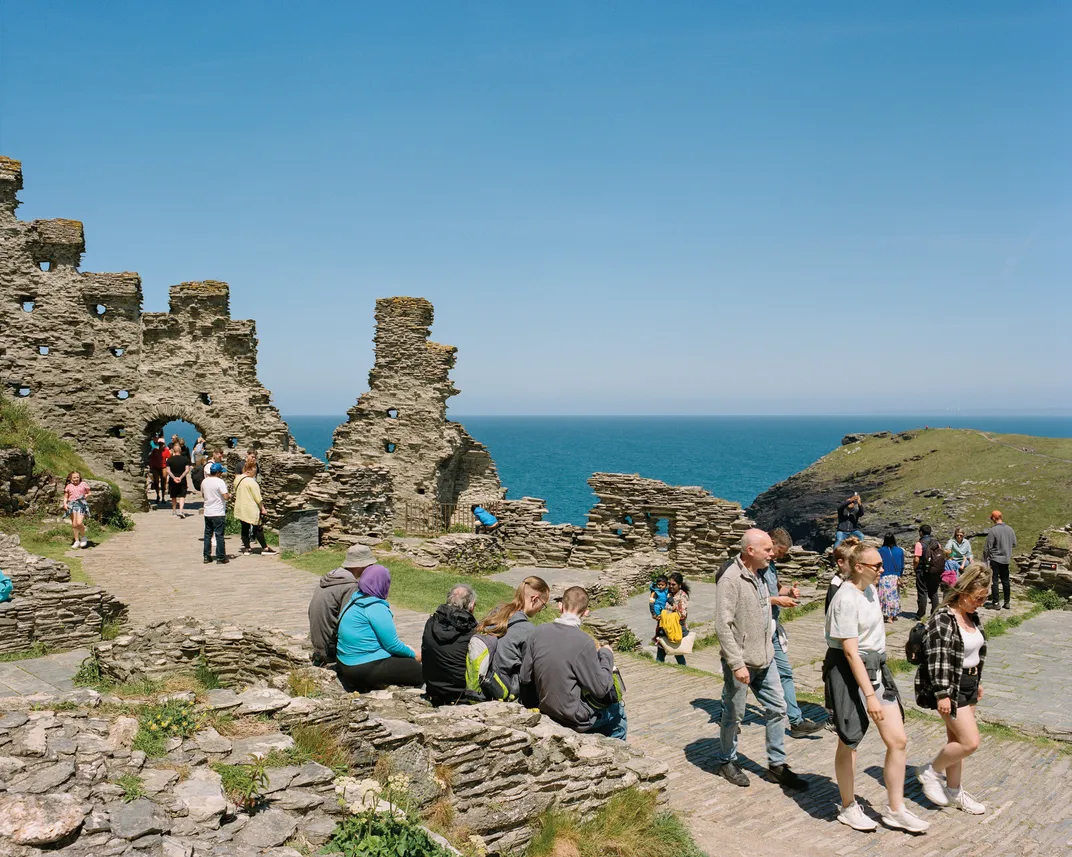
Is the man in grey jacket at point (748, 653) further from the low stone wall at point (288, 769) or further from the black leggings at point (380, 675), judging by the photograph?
the black leggings at point (380, 675)

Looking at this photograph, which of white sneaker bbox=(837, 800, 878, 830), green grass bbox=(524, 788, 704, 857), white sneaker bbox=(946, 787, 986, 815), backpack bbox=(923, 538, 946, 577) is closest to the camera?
green grass bbox=(524, 788, 704, 857)

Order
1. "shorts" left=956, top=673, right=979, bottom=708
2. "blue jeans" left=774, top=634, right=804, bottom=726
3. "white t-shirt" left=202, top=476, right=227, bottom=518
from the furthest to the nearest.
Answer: "white t-shirt" left=202, top=476, right=227, bottom=518
"blue jeans" left=774, top=634, right=804, bottom=726
"shorts" left=956, top=673, right=979, bottom=708

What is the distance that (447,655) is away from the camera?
7348 millimetres

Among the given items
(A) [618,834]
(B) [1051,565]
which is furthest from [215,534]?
(B) [1051,565]

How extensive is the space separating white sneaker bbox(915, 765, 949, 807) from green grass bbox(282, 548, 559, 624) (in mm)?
8700

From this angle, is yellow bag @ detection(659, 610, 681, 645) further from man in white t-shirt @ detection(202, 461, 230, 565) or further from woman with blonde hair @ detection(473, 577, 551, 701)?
man in white t-shirt @ detection(202, 461, 230, 565)

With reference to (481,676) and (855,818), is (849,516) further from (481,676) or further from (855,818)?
(481,676)

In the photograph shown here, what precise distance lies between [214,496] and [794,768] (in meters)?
13.5

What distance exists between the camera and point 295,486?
22.3 m

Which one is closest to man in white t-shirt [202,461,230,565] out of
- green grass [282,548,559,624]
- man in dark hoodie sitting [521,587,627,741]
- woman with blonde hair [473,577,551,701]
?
green grass [282,548,559,624]

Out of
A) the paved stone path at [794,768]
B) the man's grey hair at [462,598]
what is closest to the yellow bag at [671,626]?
the paved stone path at [794,768]

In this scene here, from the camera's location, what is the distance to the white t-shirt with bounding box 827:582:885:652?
256 inches

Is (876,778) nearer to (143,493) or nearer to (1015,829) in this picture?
(1015,829)

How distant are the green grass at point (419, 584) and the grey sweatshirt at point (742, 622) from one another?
8223mm
